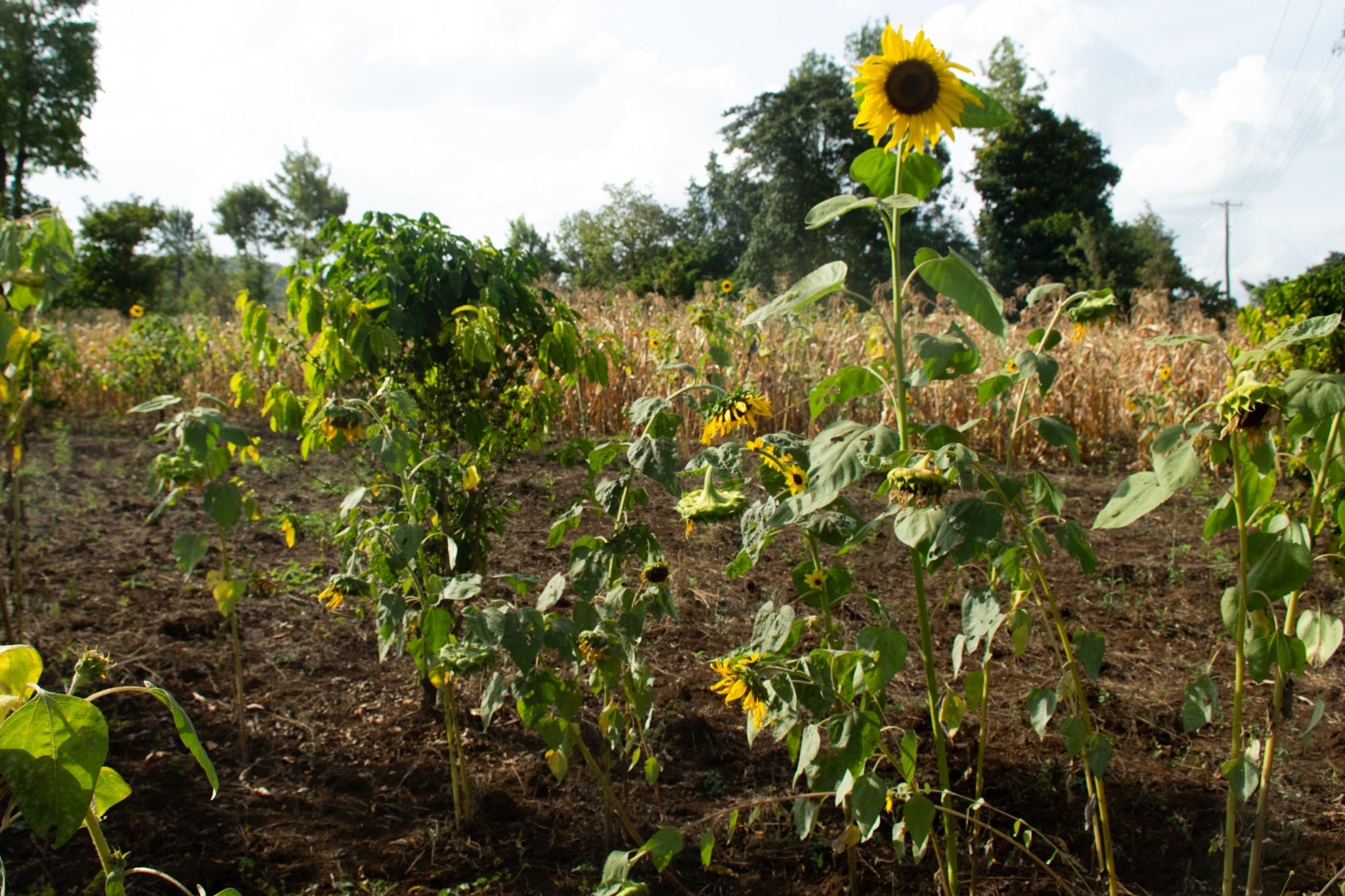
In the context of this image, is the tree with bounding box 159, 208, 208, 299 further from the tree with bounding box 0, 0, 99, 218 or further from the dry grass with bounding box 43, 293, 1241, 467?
the dry grass with bounding box 43, 293, 1241, 467

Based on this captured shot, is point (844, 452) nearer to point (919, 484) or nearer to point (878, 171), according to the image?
point (919, 484)

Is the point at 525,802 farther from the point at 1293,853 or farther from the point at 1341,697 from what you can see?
the point at 1341,697

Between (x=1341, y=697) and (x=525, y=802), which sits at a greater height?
(x=1341, y=697)

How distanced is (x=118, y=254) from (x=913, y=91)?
85.3 feet

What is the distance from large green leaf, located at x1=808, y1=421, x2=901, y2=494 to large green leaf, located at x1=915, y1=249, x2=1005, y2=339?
202mm

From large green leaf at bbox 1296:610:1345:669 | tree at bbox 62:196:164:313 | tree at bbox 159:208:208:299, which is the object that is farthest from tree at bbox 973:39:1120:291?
tree at bbox 159:208:208:299

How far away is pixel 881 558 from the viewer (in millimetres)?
3920

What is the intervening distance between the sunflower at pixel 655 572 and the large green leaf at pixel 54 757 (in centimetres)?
101

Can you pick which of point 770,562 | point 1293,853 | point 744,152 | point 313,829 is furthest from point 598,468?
point 744,152

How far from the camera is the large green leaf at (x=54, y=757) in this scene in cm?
61

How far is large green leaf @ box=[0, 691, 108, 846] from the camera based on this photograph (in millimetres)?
613

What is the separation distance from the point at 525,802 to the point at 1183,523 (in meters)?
4.00

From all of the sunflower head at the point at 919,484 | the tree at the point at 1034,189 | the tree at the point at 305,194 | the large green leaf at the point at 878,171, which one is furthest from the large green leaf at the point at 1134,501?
the tree at the point at 305,194

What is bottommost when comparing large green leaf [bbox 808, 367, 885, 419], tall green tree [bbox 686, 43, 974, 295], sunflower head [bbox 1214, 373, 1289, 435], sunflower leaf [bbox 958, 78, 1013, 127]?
sunflower head [bbox 1214, 373, 1289, 435]
